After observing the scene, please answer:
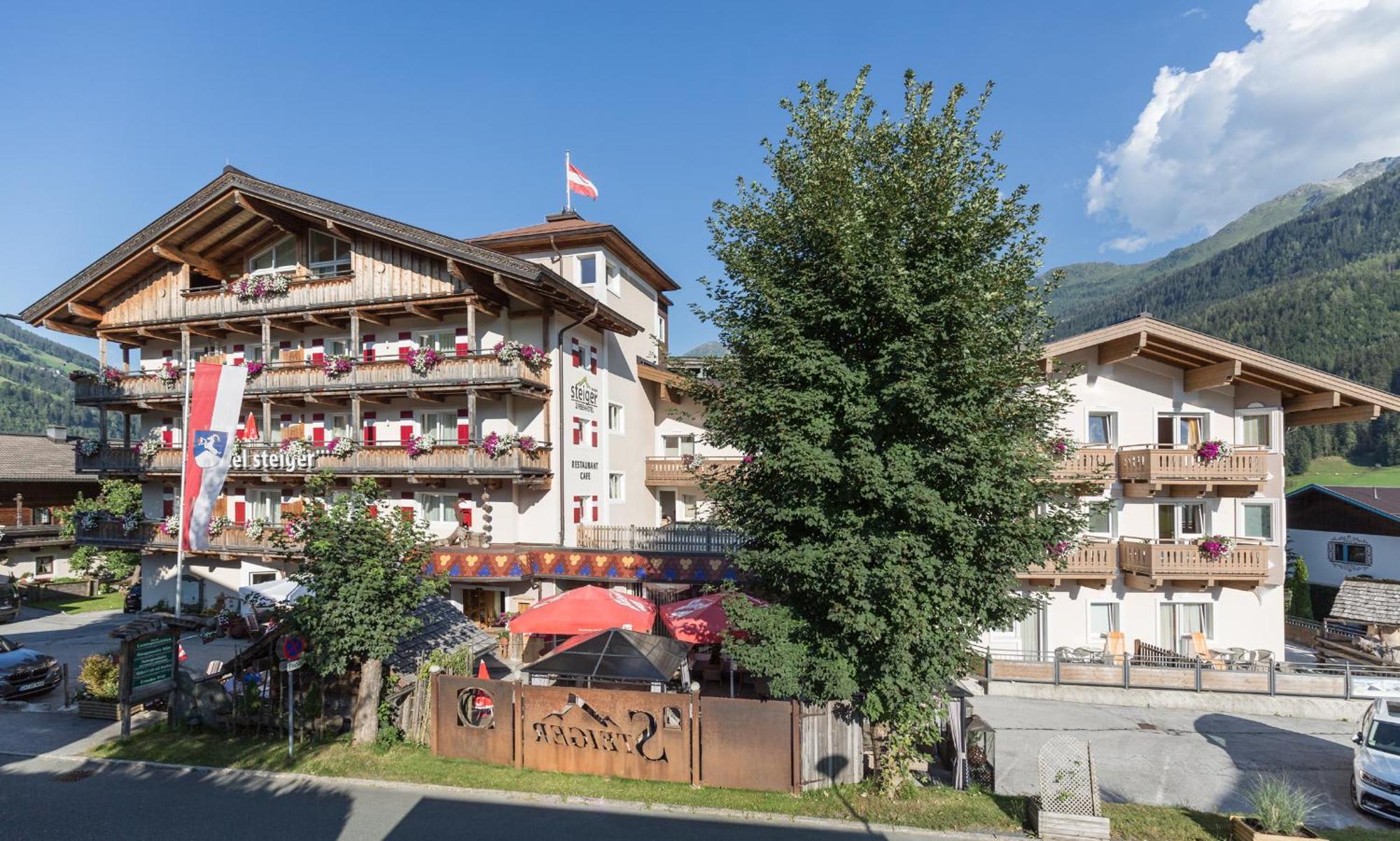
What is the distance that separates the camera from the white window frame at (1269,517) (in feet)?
70.9

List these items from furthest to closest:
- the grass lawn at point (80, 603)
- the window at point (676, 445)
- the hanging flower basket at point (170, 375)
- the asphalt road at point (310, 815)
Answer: the window at point (676, 445) < the grass lawn at point (80, 603) < the hanging flower basket at point (170, 375) < the asphalt road at point (310, 815)

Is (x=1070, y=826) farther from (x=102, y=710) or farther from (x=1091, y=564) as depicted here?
(x=102, y=710)

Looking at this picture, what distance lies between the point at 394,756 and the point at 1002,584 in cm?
1113

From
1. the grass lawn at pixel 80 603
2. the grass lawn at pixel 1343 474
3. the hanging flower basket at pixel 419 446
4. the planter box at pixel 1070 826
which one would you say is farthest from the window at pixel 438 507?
the grass lawn at pixel 1343 474

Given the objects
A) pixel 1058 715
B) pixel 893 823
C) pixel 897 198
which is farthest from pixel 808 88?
pixel 1058 715

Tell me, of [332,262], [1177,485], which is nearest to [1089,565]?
[1177,485]

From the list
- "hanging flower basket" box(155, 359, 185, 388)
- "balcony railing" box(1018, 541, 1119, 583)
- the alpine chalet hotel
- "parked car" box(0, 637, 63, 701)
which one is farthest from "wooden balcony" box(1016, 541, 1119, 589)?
"hanging flower basket" box(155, 359, 185, 388)

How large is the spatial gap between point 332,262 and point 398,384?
6376 mm

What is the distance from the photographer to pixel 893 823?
10.1 metres

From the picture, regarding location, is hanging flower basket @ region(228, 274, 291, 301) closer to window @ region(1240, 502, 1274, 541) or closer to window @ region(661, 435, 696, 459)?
window @ region(661, 435, 696, 459)

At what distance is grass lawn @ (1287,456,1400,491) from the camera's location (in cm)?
7681

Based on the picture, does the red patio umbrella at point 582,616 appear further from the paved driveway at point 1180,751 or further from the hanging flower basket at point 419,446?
the hanging flower basket at point 419,446

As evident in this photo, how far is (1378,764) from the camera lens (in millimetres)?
11422

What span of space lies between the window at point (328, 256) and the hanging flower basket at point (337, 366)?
3435 millimetres
